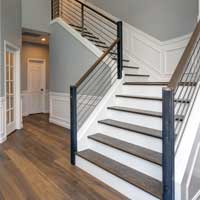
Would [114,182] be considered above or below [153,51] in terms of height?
below

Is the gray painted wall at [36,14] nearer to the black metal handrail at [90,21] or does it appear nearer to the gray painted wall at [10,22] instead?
the black metal handrail at [90,21]

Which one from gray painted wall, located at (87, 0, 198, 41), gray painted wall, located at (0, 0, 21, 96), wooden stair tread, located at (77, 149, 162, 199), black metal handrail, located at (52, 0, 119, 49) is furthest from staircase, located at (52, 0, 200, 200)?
gray painted wall, located at (0, 0, 21, 96)

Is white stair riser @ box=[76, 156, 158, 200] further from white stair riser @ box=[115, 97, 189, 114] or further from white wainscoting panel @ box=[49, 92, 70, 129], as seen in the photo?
A: white wainscoting panel @ box=[49, 92, 70, 129]

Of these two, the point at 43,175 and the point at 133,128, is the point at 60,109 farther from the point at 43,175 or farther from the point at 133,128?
the point at 133,128

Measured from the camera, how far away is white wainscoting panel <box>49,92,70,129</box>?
531cm

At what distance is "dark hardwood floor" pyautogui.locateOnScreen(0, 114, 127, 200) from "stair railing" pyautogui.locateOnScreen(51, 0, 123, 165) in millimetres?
379

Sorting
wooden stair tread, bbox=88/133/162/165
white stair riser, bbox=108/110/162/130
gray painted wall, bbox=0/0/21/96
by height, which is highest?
gray painted wall, bbox=0/0/21/96

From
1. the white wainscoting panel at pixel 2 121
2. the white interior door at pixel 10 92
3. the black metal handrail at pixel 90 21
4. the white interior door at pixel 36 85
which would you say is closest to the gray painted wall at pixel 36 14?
the black metal handrail at pixel 90 21

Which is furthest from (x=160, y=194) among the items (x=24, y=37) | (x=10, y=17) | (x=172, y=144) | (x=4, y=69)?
(x=24, y=37)

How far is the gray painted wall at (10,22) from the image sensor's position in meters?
4.11

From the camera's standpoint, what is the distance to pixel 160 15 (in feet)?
13.4

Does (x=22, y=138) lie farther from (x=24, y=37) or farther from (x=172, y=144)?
(x=24, y=37)

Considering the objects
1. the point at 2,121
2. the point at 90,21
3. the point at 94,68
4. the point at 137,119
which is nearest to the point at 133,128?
the point at 137,119

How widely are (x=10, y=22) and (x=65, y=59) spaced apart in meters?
1.49
